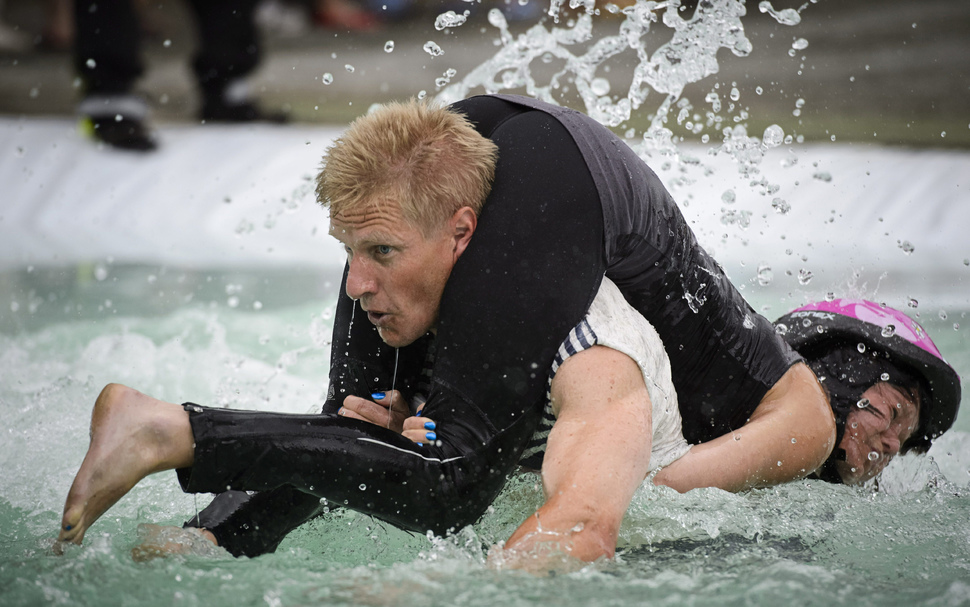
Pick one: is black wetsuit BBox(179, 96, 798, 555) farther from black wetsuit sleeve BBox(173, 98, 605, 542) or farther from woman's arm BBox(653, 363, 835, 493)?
woman's arm BBox(653, 363, 835, 493)

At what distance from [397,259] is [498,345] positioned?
13.2 inches

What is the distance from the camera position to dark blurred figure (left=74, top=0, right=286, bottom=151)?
664 centimetres

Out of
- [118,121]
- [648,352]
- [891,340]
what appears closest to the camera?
[648,352]

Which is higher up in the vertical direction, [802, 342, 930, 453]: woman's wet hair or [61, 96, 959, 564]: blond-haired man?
[61, 96, 959, 564]: blond-haired man

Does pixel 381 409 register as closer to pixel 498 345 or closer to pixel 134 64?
pixel 498 345

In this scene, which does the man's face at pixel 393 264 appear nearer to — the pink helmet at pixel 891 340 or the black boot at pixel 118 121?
the pink helmet at pixel 891 340

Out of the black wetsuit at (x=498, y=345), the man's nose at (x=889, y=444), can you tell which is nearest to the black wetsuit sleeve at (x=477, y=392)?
the black wetsuit at (x=498, y=345)

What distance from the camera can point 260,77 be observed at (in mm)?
7398

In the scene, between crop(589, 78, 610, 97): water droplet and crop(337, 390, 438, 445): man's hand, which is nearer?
crop(337, 390, 438, 445): man's hand

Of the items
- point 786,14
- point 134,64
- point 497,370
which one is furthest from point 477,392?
point 134,64

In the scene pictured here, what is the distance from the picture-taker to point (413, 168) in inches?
87.5

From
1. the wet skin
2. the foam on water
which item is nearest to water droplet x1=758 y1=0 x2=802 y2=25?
the foam on water

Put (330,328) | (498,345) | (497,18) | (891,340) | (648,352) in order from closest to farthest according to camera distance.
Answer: (498,345) < (648,352) < (891,340) < (330,328) < (497,18)

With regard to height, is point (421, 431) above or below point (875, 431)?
above
